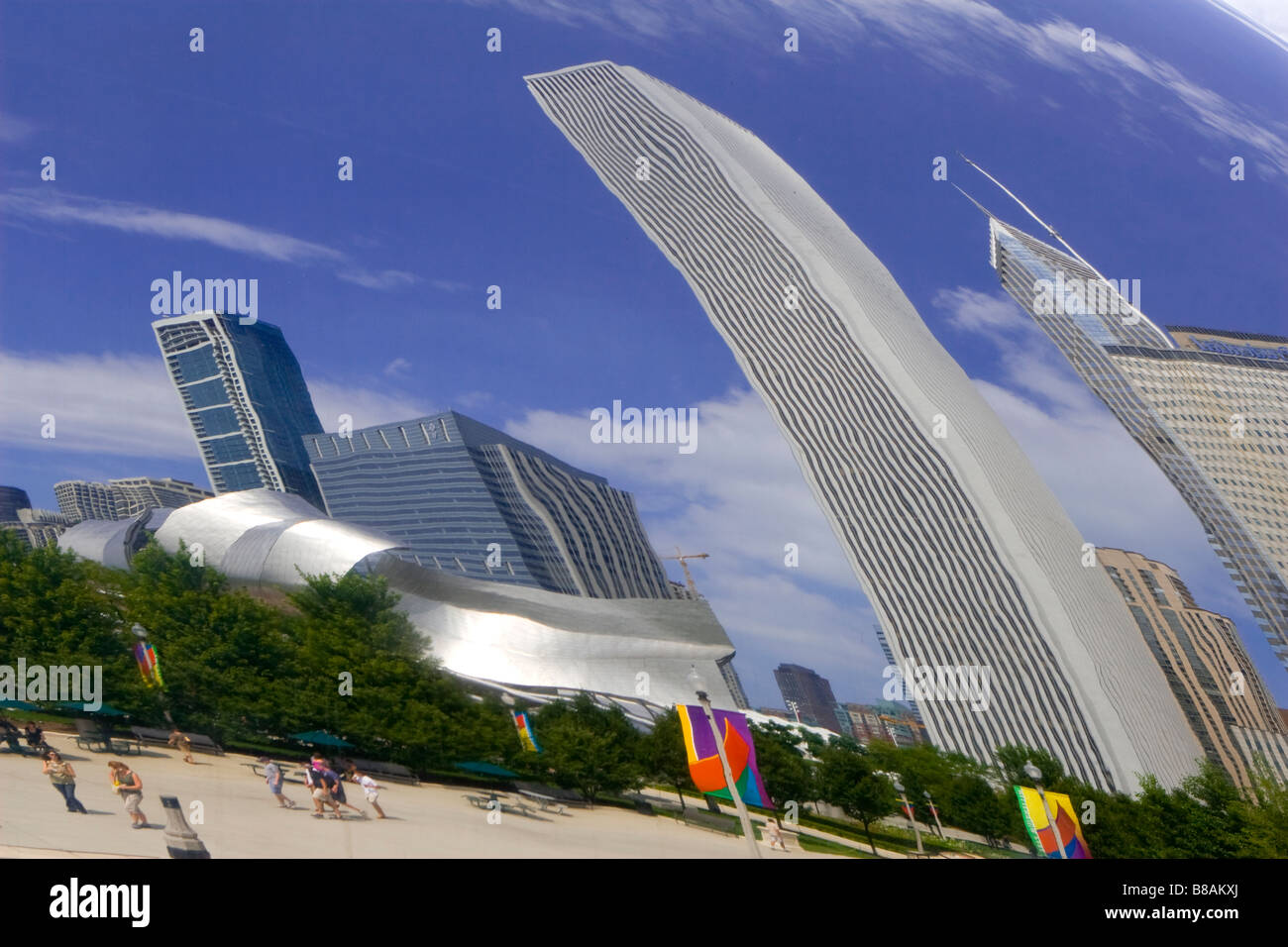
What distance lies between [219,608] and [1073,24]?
17.8 meters

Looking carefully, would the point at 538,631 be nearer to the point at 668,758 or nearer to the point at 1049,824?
the point at 668,758

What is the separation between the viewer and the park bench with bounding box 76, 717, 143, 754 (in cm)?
1311

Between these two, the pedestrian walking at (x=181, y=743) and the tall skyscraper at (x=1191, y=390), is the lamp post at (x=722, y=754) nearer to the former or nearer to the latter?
the pedestrian walking at (x=181, y=743)

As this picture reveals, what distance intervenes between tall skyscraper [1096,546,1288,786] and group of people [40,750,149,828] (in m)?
14.8

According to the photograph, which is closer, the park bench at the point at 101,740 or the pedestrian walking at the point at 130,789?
the pedestrian walking at the point at 130,789

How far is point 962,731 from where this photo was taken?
15.5 metres

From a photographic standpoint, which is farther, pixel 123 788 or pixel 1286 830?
pixel 1286 830

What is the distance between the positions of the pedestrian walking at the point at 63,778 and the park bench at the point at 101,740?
2.12ft

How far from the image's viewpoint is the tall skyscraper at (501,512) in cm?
1425

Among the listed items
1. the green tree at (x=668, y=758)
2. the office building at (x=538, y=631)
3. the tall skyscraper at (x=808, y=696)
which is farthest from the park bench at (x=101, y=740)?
the tall skyscraper at (x=808, y=696)

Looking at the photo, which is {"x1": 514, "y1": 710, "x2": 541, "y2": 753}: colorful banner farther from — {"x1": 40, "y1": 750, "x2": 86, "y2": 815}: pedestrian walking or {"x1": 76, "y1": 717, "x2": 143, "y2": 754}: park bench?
{"x1": 40, "y1": 750, "x2": 86, "y2": 815}: pedestrian walking

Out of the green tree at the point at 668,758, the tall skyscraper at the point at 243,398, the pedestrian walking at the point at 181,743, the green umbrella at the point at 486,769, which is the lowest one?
the pedestrian walking at the point at 181,743
